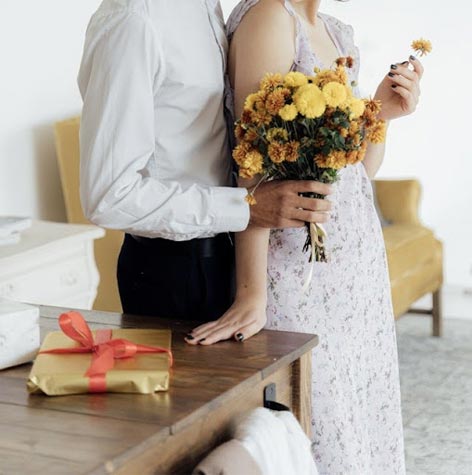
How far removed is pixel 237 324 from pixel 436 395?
8.79ft

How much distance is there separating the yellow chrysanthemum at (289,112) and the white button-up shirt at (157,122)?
209 millimetres

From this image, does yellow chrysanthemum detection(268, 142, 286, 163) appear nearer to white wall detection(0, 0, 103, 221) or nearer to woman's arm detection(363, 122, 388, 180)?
woman's arm detection(363, 122, 388, 180)

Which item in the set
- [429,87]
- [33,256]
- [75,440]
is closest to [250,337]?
[75,440]

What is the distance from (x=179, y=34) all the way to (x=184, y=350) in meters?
0.55

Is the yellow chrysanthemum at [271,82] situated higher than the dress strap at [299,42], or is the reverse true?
the dress strap at [299,42]

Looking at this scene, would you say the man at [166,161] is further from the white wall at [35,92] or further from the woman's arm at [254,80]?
the white wall at [35,92]

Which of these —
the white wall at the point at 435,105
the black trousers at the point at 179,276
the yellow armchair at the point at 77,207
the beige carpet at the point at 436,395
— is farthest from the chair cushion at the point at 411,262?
the black trousers at the point at 179,276

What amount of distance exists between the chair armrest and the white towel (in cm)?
378

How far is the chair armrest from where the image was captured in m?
5.25

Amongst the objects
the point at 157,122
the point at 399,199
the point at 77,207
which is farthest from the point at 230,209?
the point at 399,199

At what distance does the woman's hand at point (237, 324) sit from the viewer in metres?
1.72

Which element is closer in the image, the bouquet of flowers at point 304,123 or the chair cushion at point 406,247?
the bouquet of flowers at point 304,123

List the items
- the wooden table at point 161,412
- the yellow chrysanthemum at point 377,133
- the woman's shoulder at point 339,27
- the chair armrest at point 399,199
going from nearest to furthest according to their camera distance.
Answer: the wooden table at point 161,412
the yellow chrysanthemum at point 377,133
the woman's shoulder at point 339,27
the chair armrest at point 399,199

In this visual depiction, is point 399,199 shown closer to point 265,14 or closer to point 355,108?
point 265,14
